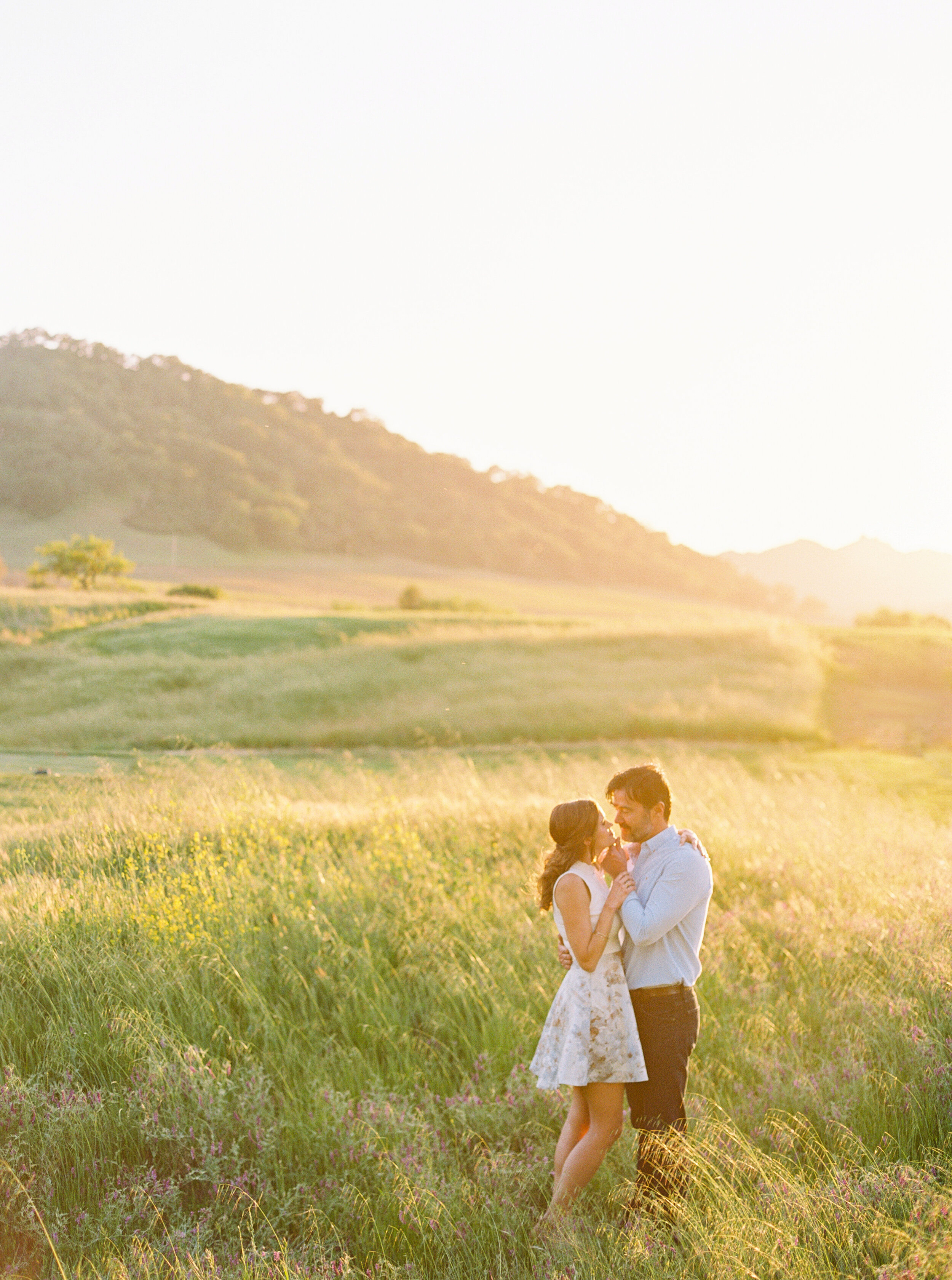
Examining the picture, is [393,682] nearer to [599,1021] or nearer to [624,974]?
[624,974]

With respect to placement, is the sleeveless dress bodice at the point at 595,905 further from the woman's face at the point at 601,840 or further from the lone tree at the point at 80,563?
the lone tree at the point at 80,563

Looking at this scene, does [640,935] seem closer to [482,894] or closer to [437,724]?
Result: [482,894]

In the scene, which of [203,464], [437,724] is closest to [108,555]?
[203,464]

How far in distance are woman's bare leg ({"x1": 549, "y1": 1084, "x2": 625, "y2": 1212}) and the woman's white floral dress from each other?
0.28ft

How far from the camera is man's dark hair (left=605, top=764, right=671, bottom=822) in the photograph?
4008mm

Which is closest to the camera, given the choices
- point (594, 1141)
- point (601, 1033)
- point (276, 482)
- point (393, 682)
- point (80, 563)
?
point (601, 1033)

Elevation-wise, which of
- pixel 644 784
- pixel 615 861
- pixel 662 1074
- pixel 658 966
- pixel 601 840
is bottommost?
pixel 662 1074

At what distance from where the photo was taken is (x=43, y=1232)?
4.36 metres

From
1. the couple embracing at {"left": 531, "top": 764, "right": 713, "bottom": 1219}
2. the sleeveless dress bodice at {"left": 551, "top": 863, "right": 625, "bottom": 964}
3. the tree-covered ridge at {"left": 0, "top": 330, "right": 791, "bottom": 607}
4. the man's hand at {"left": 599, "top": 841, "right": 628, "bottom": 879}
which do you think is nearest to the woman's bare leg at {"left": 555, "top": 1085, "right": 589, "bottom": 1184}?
the couple embracing at {"left": 531, "top": 764, "right": 713, "bottom": 1219}

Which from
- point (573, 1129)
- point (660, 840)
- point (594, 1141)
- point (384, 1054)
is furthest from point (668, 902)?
point (384, 1054)

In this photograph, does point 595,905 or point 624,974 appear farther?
point 624,974

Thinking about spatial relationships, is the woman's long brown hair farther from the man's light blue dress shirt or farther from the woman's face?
the man's light blue dress shirt

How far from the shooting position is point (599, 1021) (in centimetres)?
400

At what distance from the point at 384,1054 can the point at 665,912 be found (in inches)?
130
